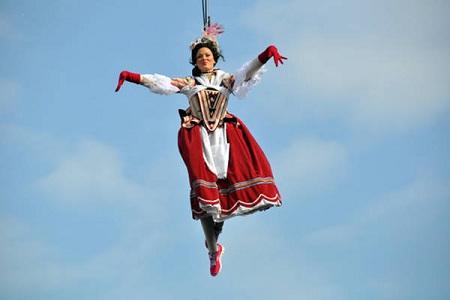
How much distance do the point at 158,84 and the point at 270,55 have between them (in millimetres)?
1254

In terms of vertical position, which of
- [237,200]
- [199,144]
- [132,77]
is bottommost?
[237,200]

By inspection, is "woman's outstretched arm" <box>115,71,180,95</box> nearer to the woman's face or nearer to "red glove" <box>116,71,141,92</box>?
"red glove" <box>116,71,141,92</box>

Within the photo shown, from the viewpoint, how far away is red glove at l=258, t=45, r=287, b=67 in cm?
946

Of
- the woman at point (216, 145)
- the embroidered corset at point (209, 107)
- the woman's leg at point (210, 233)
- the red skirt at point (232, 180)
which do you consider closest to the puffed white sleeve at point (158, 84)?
the woman at point (216, 145)

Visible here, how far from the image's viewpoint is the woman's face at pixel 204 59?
10.2 meters

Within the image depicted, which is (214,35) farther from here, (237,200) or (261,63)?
(237,200)

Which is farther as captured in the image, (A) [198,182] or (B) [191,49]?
(B) [191,49]

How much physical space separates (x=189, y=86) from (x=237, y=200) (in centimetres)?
137

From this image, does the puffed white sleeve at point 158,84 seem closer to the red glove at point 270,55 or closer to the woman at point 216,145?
the woman at point 216,145

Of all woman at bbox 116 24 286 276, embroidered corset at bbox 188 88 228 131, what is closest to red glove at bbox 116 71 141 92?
woman at bbox 116 24 286 276

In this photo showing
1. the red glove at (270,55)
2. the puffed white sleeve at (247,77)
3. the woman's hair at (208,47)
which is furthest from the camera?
the woman's hair at (208,47)

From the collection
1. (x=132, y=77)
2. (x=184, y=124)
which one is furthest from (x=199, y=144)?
(x=132, y=77)

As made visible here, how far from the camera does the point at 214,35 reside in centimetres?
1032

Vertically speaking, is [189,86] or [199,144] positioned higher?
[189,86]
